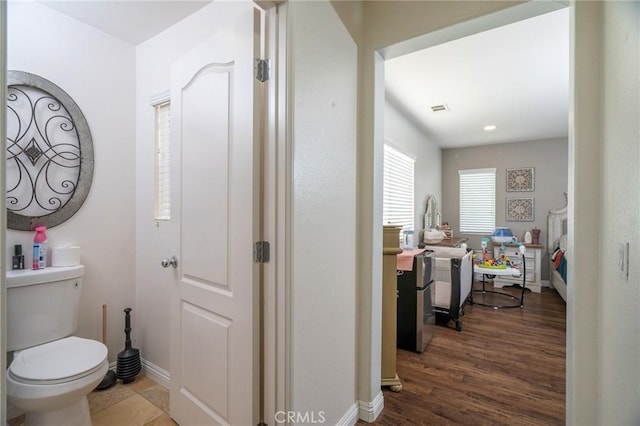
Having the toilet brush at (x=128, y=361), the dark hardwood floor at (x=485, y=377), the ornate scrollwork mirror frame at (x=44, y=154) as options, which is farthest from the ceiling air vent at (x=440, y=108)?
the toilet brush at (x=128, y=361)

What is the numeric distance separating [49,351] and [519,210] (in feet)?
21.4

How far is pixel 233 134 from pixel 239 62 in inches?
12.7

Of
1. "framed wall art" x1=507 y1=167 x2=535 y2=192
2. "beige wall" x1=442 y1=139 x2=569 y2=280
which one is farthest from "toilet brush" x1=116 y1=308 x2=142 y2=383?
"framed wall art" x1=507 y1=167 x2=535 y2=192

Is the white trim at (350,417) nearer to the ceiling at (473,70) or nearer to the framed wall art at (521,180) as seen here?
the ceiling at (473,70)

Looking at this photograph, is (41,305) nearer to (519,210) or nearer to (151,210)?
(151,210)

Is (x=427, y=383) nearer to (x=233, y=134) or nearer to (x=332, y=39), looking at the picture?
(x=233, y=134)

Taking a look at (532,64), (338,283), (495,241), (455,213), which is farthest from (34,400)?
(455,213)

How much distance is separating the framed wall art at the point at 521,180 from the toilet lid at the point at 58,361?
631cm

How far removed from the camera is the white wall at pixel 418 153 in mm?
3498

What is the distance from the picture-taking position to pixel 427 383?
7.05ft

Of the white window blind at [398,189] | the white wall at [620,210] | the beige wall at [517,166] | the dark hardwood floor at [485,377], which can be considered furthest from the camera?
the beige wall at [517,166]

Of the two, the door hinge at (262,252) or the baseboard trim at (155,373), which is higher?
the door hinge at (262,252)

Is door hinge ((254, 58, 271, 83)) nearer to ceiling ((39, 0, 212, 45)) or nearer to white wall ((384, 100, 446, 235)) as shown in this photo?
ceiling ((39, 0, 212, 45))

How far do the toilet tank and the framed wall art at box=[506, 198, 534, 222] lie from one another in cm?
630
